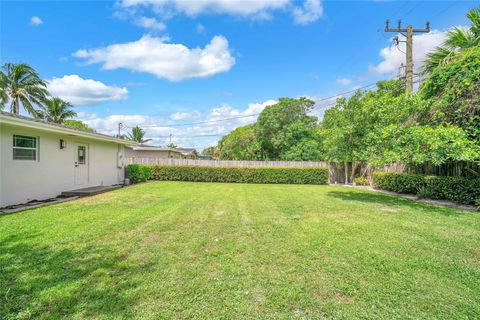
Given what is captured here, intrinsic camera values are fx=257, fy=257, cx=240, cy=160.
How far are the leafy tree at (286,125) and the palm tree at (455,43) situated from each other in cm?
1247

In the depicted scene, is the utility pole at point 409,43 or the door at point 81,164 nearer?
the door at point 81,164

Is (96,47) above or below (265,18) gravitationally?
below

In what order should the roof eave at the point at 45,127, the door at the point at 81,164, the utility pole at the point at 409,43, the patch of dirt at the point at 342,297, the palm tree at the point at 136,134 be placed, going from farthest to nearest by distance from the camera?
the palm tree at the point at 136,134
the utility pole at the point at 409,43
the door at the point at 81,164
the roof eave at the point at 45,127
the patch of dirt at the point at 342,297

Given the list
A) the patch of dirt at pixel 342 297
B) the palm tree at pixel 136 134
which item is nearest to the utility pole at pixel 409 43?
the patch of dirt at pixel 342 297

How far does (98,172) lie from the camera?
11.9 metres

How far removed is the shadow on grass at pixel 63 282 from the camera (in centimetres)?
241

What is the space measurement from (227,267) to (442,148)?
7204 mm

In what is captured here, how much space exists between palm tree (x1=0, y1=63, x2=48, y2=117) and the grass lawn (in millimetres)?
19982

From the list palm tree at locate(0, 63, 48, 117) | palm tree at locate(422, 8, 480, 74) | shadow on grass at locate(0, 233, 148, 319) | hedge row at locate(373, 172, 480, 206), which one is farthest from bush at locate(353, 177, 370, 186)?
palm tree at locate(0, 63, 48, 117)

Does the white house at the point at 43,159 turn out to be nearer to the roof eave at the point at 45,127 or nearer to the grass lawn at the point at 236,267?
the roof eave at the point at 45,127

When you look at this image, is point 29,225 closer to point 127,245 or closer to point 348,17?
point 127,245

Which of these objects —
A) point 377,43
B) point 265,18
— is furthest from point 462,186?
point 265,18

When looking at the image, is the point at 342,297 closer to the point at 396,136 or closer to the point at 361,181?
the point at 396,136

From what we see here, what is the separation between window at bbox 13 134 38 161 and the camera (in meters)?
7.52
